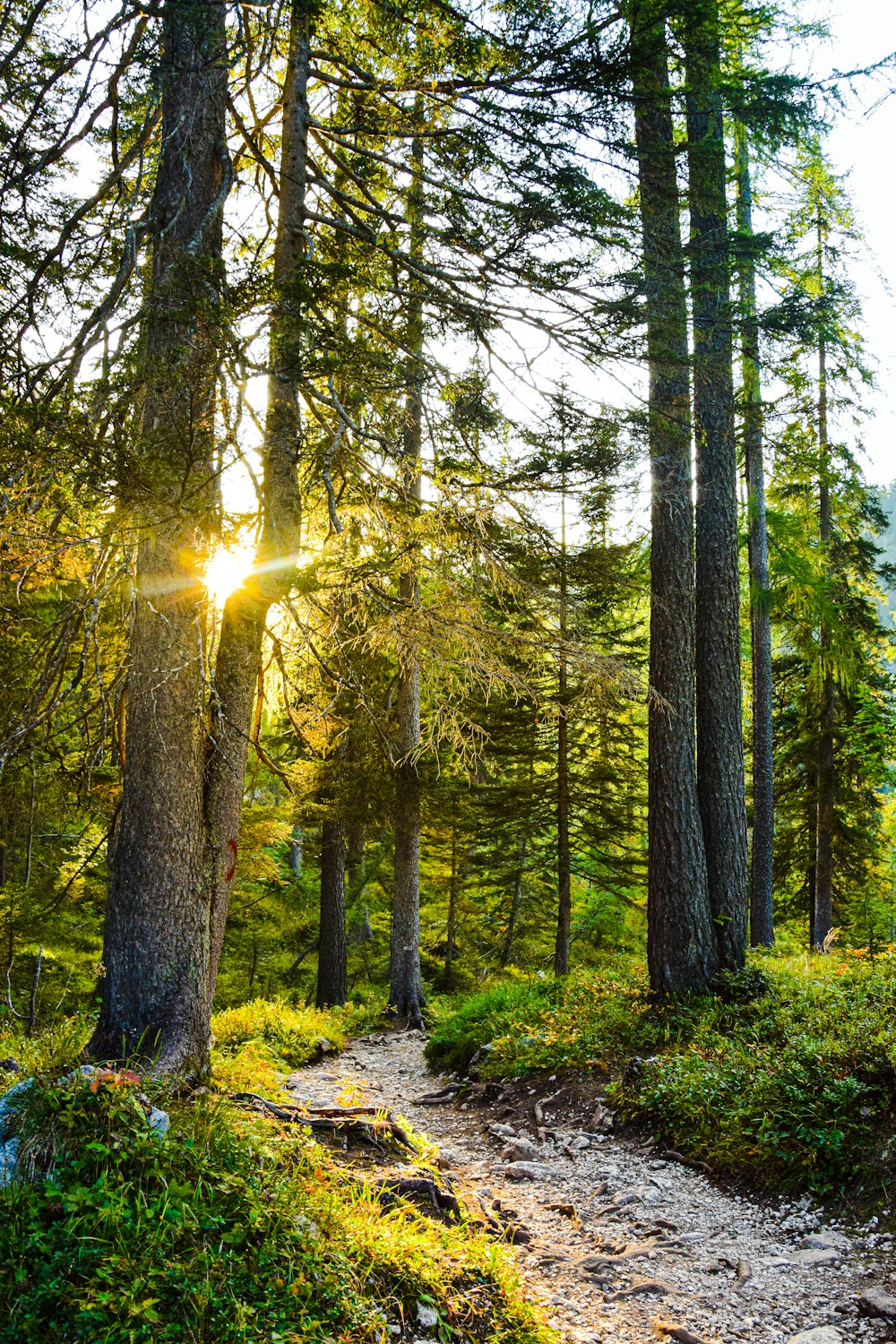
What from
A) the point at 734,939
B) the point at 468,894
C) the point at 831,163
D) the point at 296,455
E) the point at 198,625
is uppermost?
the point at 831,163

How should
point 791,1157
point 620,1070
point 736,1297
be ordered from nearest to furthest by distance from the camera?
point 736,1297 → point 791,1157 → point 620,1070

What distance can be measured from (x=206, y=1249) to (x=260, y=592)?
342 centimetres

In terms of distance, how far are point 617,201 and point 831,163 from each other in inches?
282

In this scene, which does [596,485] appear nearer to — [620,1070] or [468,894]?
[620,1070]

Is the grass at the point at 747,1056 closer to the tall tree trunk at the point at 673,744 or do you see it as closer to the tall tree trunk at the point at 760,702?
the tall tree trunk at the point at 673,744

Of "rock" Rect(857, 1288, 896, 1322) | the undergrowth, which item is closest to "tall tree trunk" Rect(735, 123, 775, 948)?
the undergrowth

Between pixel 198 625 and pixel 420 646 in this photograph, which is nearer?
pixel 198 625

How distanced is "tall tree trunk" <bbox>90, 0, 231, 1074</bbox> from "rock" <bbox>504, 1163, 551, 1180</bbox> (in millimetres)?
2760

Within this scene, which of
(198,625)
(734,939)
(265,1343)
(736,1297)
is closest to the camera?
(265,1343)

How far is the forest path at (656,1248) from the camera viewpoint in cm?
370

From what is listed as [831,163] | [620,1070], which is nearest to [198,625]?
[620,1070]

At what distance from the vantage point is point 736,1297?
3920 millimetres

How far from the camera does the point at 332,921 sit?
1365cm

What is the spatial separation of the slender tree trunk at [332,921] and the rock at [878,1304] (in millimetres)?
10535
